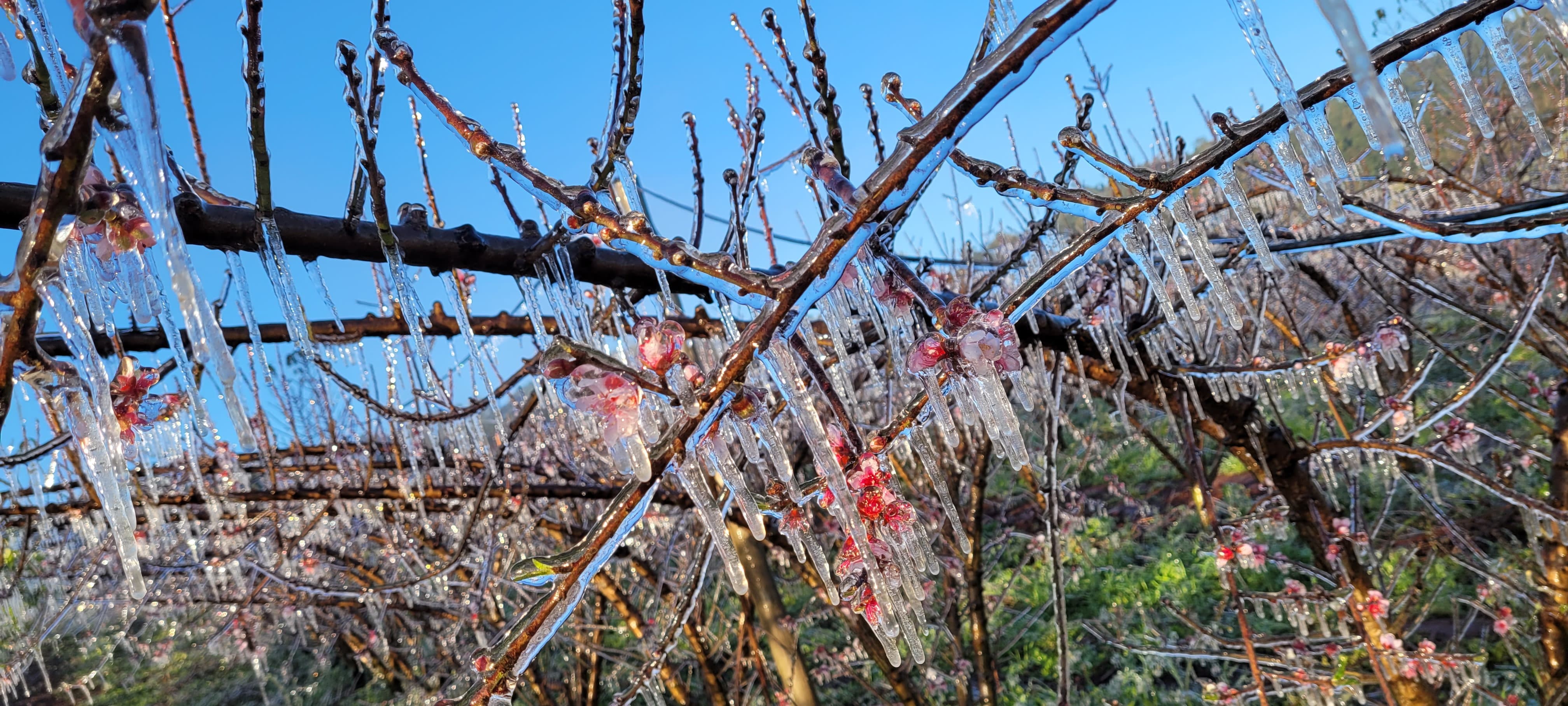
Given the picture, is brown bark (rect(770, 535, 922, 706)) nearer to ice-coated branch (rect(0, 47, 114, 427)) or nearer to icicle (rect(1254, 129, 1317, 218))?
icicle (rect(1254, 129, 1317, 218))

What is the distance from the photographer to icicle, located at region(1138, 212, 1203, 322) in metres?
0.94

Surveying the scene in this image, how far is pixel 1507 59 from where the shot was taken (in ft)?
2.60

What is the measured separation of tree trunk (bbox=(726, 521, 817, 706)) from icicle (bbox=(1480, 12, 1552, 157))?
266cm

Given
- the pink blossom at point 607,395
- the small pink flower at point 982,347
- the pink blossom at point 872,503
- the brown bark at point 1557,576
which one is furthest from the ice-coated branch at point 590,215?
the brown bark at point 1557,576

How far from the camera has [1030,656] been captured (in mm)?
5773

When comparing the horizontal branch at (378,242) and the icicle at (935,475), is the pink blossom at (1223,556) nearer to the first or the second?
the icicle at (935,475)

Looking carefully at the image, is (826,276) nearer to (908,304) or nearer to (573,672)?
(908,304)

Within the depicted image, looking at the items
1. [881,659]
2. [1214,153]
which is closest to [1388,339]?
[881,659]

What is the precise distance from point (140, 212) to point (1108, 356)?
2395mm

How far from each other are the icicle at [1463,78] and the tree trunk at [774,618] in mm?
2627

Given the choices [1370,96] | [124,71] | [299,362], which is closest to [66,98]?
[124,71]

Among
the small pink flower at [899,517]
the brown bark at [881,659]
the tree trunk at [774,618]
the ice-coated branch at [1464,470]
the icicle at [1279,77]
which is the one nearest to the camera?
the icicle at [1279,77]

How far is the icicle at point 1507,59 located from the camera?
2.49 feet

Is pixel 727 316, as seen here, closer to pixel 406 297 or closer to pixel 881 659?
pixel 406 297
